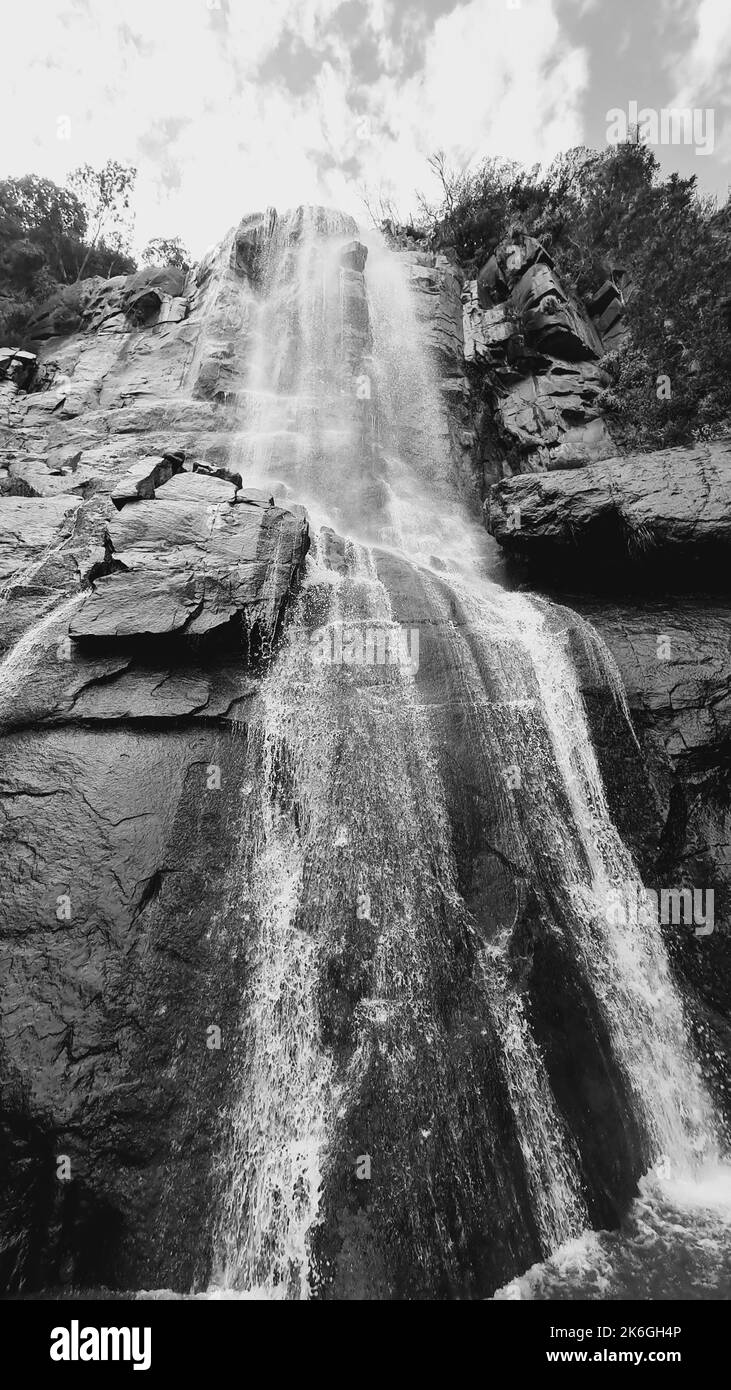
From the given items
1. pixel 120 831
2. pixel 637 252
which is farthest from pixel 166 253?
pixel 120 831

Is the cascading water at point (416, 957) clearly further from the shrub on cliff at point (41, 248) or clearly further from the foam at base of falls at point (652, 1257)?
the shrub on cliff at point (41, 248)

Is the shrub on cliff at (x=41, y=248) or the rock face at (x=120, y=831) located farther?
the shrub on cliff at (x=41, y=248)

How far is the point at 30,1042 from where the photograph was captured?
4.71m

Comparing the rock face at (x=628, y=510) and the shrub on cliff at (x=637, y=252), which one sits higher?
the shrub on cliff at (x=637, y=252)

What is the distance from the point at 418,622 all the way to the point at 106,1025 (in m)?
6.07

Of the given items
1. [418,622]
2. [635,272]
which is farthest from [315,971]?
[635,272]

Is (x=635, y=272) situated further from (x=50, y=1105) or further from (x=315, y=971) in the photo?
(x=50, y=1105)
